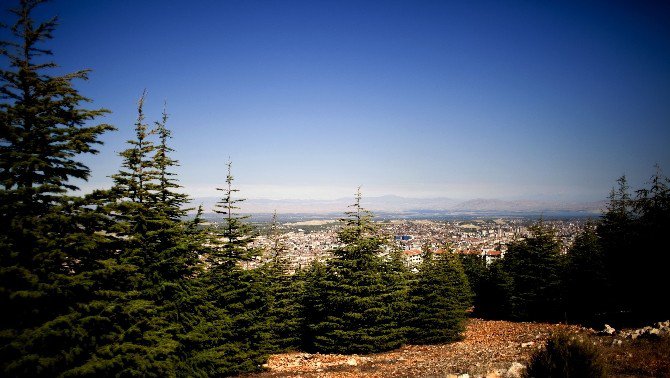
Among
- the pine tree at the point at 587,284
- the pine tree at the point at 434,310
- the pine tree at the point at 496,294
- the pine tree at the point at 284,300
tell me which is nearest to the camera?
the pine tree at the point at 434,310

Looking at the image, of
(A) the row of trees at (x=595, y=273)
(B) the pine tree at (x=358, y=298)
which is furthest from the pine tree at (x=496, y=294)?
(B) the pine tree at (x=358, y=298)

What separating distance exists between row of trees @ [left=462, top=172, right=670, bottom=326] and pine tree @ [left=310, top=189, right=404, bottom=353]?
1200 cm

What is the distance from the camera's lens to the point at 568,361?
316 inches

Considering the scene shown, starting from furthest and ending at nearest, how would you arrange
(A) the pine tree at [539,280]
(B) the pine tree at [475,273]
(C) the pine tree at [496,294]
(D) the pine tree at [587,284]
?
(B) the pine tree at [475,273], (C) the pine tree at [496,294], (A) the pine tree at [539,280], (D) the pine tree at [587,284]

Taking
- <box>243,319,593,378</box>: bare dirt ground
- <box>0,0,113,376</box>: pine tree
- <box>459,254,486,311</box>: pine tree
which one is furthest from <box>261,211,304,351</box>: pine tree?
<box>459,254,486,311</box>: pine tree

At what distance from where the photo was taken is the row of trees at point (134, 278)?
9125 millimetres

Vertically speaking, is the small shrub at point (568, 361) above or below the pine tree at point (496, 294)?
above

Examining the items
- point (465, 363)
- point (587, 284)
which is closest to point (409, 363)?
point (465, 363)

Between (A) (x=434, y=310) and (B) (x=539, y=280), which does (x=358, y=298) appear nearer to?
(A) (x=434, y=310)

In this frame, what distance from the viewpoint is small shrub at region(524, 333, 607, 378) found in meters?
7.79

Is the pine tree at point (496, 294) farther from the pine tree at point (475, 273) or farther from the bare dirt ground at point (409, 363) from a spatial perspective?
the bare dirt ground at point (409, 363)

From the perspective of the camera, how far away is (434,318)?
24.2 meters

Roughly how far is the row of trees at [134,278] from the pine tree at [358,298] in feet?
0.31

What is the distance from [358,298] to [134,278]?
510 inches
